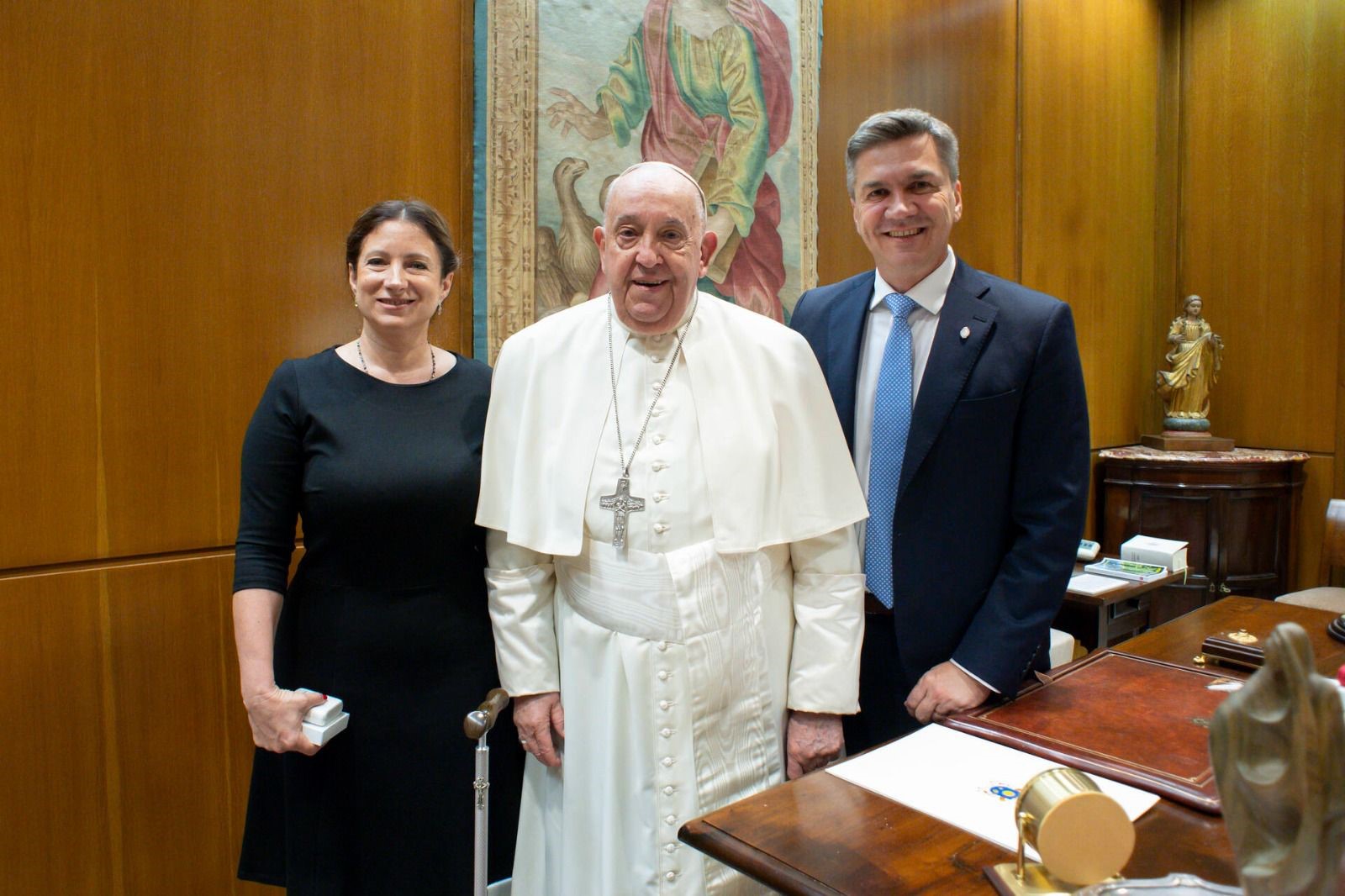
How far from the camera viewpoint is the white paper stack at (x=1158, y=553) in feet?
12.8

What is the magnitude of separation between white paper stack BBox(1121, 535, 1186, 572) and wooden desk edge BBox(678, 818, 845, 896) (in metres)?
3.19

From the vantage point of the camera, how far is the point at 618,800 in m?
1.90

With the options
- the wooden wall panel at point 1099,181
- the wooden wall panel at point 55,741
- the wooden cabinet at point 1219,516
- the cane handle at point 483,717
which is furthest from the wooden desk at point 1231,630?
the wooden wall panel at point 1099,181

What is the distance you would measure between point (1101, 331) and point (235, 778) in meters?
5.95

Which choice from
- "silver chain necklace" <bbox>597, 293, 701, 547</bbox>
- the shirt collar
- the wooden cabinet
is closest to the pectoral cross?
"silver chain necklace" <bbox>597, 293, 701, 547</bbox>

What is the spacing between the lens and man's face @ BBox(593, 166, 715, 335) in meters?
1.88

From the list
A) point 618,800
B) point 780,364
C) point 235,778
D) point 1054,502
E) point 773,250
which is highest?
point 773,250

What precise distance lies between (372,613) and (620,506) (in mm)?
591

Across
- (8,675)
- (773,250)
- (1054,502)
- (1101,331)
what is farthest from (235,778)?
(1101,331)

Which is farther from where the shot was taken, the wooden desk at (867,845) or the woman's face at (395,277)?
the woman's face at (395,277)

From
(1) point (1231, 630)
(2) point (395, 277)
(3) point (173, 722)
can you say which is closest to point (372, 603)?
(2) point (395, 277)

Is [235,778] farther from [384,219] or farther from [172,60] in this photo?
[172,60]

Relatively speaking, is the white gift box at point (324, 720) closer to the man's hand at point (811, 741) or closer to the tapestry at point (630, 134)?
the man's hand at point (811, 741)

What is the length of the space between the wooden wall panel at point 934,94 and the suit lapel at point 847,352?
239cm
